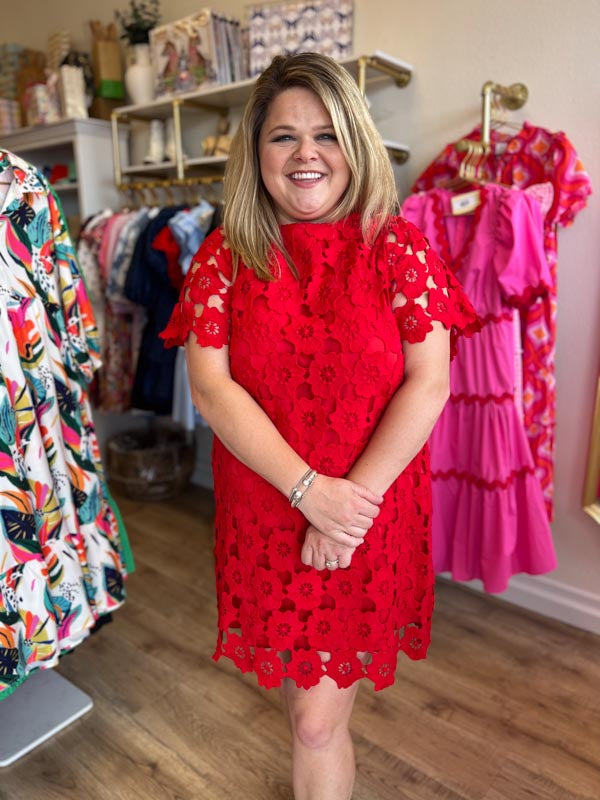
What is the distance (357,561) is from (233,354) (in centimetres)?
45

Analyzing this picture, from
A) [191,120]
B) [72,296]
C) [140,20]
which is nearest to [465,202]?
[72,296]

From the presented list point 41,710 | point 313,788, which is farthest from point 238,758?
point 41,710

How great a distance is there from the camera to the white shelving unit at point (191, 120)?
2.41 meters

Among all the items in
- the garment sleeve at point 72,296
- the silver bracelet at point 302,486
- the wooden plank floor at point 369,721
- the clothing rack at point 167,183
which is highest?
the clothing rack at point 167,183

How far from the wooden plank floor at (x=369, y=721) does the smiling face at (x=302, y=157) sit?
1399mm

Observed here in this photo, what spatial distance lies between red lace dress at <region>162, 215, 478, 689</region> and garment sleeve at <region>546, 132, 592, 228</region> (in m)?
0.97

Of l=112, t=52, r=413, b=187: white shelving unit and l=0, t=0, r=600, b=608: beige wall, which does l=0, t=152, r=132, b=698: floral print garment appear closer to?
l=112, t=52, r=413, b=187: white shelving unit

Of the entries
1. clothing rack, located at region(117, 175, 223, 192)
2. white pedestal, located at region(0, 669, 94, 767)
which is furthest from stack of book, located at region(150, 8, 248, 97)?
white pedestal, located at region(0, 669, 94, 767)

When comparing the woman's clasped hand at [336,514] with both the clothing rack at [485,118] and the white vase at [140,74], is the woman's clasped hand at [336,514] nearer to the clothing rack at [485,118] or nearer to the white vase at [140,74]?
the clothing rack at [485,118]

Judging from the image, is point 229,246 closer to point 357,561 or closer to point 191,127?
point 357,561

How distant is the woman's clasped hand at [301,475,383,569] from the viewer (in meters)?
1.11

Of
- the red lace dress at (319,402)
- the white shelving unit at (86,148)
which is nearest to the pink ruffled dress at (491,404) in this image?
the red lace dress at (319,402)

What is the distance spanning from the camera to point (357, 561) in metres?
1.20

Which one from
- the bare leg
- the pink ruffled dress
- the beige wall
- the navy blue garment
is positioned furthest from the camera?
the navy blue garment
